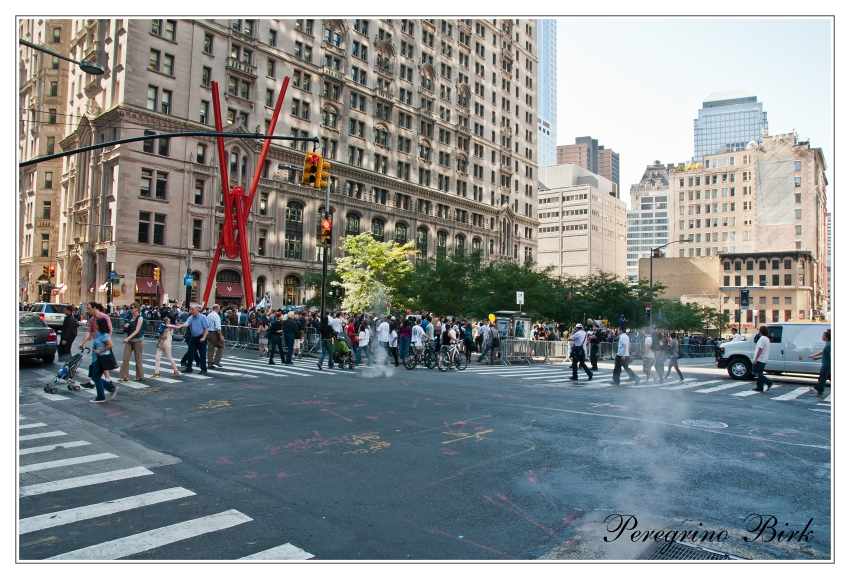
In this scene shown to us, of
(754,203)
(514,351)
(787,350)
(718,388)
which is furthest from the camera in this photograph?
(754,203)

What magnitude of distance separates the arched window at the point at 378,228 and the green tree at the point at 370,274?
622 inches

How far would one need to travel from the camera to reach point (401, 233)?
71.0 meters

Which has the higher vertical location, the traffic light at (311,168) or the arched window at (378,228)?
the arched window at (378,228)

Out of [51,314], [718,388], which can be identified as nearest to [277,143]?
[51,314]

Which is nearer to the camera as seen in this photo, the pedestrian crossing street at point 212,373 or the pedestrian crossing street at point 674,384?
the pedestrian crossing street at point 212,373

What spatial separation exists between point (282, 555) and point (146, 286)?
4880 cm

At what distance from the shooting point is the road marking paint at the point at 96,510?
17.5 feet

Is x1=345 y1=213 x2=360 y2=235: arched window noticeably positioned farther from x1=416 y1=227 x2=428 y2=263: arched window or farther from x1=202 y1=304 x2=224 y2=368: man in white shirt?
x1=202 y1=304 x2=224 y2=368: man in white shirt

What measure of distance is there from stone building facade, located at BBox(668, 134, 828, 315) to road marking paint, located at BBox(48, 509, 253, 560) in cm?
10434

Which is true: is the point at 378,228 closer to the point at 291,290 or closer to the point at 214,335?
the point at 291,290

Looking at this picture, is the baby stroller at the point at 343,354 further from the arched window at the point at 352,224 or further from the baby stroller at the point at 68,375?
the arched window at the point at 352,224

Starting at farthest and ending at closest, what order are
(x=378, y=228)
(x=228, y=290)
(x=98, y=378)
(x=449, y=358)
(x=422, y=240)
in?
(x=422, y=240) < (x=378, y=228) < (x=228, y=290) < (x=449, y=358) < (x=98, y=378)

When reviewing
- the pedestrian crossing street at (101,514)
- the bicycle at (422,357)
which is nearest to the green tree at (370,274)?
the bicycle at (422,357)

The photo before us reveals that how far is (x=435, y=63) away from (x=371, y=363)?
63.1 m
